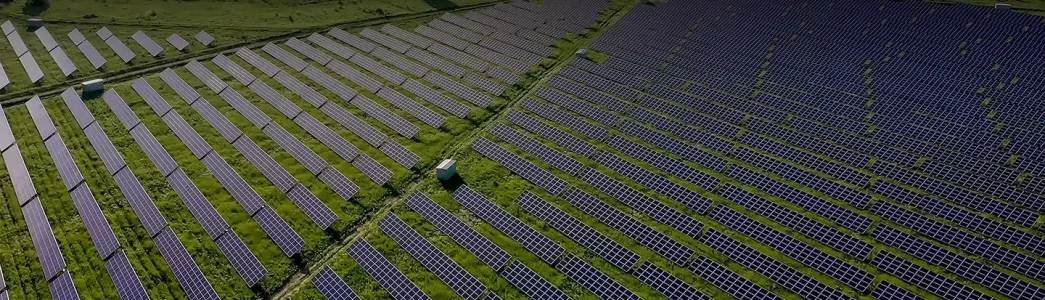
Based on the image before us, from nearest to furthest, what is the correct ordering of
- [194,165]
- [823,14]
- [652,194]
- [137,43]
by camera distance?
[652,194] → [194,165] → [823,14] → [137,43]

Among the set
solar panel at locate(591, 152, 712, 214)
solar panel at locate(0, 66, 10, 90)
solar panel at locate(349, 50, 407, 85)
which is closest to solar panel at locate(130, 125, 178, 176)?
solar panel at locate(349, 50, 407, 85)

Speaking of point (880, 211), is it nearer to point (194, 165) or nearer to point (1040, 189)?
point (1040, 189)

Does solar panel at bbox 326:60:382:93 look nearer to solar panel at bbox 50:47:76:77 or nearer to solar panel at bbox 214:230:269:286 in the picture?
solar panel at bbox 214:230:269:286

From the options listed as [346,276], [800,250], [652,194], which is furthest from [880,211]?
[346,276]

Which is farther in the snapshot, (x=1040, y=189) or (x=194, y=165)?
(x=194, y=165)

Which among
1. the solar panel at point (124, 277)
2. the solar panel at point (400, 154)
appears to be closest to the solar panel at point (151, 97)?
the solar panel at point (124, 277)

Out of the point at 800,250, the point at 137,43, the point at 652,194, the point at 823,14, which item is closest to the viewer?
the point at 800,250

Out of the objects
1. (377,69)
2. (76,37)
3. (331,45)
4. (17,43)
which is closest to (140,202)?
(377,69)
